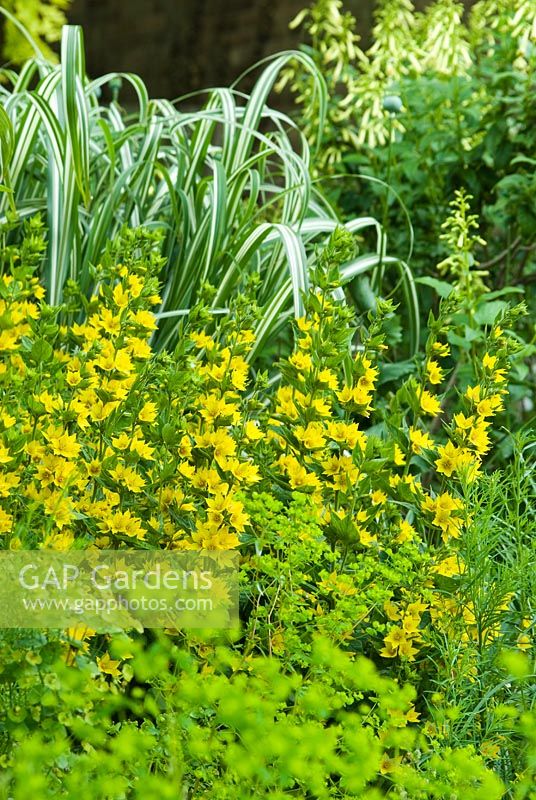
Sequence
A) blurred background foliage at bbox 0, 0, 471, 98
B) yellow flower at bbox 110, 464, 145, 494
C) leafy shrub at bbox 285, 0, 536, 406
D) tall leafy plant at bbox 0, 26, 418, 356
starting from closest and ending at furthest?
yellow flower at bbox 110, 464, 145, 494 → tall leafy plant at bbox 0, 26, 418, 356 → leafy shrub at bbox 285, 0, 536, 406 → blurred background foliage at bbox 0, 0, 471, 98

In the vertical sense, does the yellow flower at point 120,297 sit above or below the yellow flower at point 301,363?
above

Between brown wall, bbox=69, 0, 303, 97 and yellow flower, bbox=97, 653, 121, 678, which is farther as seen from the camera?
brown wall, bbox=69, 0, 303, 97

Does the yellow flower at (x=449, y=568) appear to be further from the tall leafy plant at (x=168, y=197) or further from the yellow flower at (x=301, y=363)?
the tall leafy plant at (x=168, y=197)

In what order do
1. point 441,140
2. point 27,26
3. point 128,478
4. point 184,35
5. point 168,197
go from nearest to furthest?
point 128,478
point 168,197
point 441,140
point 27,26
point 184,35

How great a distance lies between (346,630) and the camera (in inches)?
61.1

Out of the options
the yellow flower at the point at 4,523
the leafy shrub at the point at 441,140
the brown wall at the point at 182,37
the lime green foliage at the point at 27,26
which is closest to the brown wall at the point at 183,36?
the brown wall at the point at 182,37

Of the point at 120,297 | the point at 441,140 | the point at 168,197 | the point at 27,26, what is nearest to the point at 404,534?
the point at 120,297

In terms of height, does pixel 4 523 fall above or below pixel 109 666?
above

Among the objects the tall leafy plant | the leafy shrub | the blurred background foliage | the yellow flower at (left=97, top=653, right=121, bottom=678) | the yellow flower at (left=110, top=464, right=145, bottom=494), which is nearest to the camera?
the yellow flower at (left=97, top=653, right=121, bottom=678)

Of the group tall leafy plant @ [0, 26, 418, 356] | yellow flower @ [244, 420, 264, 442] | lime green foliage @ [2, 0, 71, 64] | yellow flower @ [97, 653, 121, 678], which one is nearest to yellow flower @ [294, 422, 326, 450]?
yellow flower @ [244, 420, 264, 442]

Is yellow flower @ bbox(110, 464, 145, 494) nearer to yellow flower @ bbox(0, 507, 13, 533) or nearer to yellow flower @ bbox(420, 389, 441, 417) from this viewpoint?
yellow flower @ bbox(0, 507, 13, 533)

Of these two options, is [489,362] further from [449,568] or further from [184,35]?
[184,35]

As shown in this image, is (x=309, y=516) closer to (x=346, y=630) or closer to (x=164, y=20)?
(x=346, y=630)

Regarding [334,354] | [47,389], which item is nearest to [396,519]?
[334,354]
